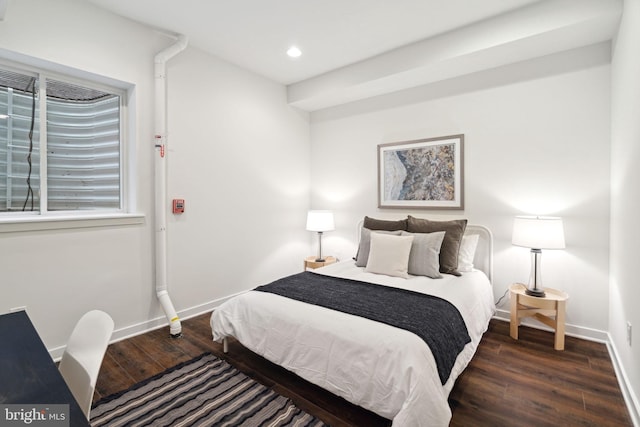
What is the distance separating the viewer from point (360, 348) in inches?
66.4

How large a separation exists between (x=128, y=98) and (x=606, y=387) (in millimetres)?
4335

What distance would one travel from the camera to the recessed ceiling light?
10.4ft

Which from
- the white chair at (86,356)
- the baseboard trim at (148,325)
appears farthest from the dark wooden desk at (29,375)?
the baseboard trim at (148,325)

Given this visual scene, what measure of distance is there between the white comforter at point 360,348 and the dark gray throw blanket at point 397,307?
70 mm

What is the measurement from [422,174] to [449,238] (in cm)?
96

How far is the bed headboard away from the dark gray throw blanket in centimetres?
127

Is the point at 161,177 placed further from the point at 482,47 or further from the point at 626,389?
the point at 626,389

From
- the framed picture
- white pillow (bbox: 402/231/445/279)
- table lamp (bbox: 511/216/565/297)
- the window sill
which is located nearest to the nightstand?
the framed picture

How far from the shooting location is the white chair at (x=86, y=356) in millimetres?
955

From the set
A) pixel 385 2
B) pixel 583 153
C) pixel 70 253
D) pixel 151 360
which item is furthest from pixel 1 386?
pixel 583 153

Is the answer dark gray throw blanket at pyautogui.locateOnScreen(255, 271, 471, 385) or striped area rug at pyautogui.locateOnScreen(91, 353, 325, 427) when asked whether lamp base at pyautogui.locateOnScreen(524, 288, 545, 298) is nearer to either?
dark gray throw blanket at pyautogui.locateOnScreen(255, 271, 471, 385)

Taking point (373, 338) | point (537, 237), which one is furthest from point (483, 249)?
point (373, 338)

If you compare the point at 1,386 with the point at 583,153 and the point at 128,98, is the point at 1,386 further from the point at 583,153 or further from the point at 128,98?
the point at 583,153

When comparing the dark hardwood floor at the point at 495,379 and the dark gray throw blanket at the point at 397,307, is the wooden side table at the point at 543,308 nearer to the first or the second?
the dark hardwood floor at the point at 495,379
